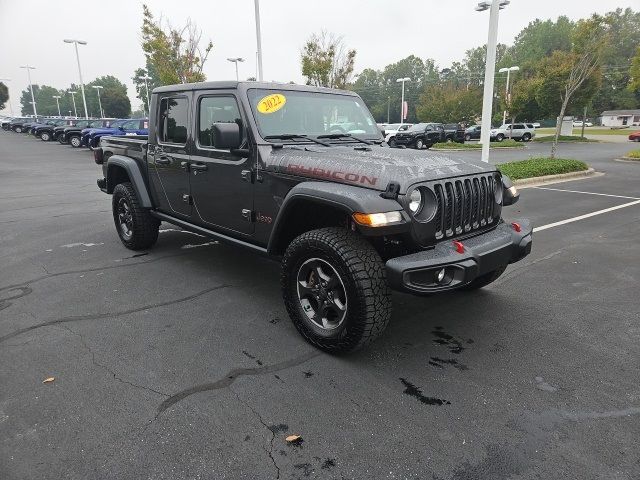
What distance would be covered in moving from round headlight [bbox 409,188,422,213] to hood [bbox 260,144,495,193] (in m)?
0.07

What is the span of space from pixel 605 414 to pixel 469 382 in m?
0.77

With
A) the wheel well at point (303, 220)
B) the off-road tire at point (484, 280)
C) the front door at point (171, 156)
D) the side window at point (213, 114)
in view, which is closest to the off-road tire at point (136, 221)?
the front door at point (171, 156)

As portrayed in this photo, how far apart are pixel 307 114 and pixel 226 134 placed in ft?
3.19

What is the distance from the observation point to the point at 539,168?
12.5 m

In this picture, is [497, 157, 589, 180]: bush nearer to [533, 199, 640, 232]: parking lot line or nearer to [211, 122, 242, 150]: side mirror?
[533, 199, 640, 232]: parking lot line

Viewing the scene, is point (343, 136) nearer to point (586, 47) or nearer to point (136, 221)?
point (136, 221)

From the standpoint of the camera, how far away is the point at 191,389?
290 cm

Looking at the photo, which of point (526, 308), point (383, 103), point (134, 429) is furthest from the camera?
point (383, 103)

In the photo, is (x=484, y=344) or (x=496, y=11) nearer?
(x=484, y=344)

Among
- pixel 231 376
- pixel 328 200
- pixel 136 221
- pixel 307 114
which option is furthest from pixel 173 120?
pixel 231 376

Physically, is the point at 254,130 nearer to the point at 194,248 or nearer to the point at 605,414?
the point at 194,248

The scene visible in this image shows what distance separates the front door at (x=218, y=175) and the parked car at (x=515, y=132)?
36098 mm

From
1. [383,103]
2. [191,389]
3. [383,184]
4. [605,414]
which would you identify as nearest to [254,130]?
[383,184]

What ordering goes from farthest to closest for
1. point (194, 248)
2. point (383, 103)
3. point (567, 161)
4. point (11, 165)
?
point (383, 103) → point (11, 165) → point (567, 161) → point (194, 248)
